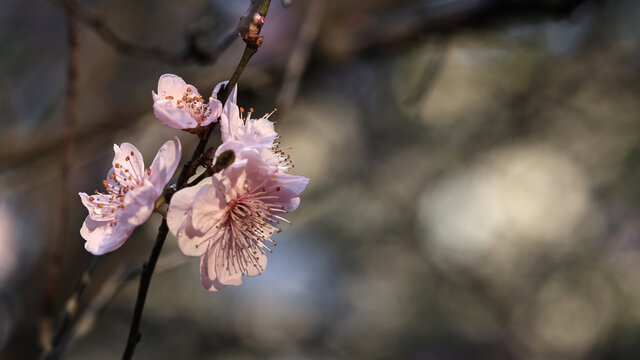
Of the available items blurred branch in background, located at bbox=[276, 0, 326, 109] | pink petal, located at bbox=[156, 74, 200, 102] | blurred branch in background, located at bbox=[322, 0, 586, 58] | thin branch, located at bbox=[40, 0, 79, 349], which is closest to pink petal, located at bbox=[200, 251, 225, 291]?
pink petal, located at bbox=[156, 74, 200, 102]

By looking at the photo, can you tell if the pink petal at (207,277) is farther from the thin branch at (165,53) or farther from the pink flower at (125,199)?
the thin branch at (165,53)

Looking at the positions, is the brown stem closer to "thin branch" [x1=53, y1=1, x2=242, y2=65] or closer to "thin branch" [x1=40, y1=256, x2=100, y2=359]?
"thin branch" [x1=40, y1=256, x2=100, y2=359]

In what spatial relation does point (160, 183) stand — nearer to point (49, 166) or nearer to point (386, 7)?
point (49, 166)

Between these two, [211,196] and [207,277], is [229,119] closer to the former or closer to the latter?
[211,196]

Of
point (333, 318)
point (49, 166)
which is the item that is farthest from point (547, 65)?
point (49, 166)

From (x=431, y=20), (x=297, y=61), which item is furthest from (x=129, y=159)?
(x=431, y=20)
